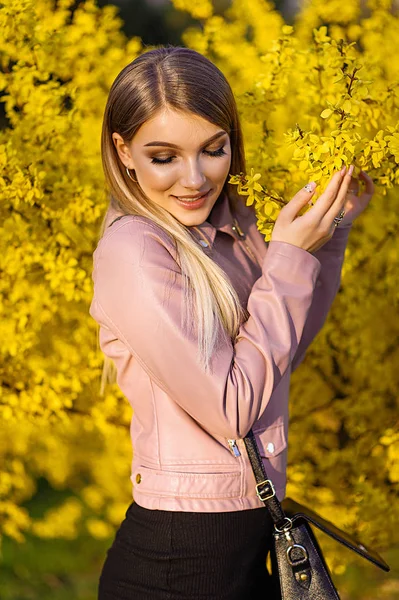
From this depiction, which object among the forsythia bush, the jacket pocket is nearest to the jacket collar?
the forsythia bush

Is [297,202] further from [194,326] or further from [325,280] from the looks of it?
[325,280]

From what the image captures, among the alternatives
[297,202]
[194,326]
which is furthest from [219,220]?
[194,326]

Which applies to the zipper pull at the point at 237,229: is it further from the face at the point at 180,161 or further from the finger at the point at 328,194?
the finger at the point at 328,194

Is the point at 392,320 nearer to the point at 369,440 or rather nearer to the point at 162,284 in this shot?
the point at 369,440

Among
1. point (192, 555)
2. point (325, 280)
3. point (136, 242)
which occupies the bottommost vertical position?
point (192, 555)

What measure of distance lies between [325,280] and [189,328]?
0.69 metres

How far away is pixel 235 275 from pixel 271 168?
2.41 ft

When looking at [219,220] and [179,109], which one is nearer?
[179,109]

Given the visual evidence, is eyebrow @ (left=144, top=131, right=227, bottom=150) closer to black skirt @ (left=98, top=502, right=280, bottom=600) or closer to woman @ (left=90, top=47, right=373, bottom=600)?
woman @ (left=90, top=47, right=373, bottom=600)

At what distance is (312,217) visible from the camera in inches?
64.7

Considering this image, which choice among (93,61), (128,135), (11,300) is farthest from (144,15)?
(128,135)

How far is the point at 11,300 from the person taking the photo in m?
2.90

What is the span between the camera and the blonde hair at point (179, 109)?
1.65 metres

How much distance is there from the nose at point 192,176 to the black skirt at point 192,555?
69cm
